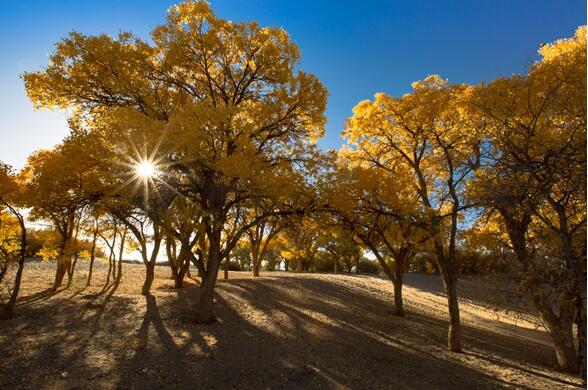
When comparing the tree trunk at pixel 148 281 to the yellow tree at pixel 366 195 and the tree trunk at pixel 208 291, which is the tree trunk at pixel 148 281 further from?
the yellow tree at pixel 366 195

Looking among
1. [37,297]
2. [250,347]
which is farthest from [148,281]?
[250,347]

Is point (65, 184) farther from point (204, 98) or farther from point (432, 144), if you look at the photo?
point (432, 144)

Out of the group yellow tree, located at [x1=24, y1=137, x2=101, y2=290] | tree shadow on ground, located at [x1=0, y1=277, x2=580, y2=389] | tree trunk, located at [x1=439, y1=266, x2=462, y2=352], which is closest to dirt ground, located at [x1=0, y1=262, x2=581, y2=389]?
tree shadow on ground, located at [x1=0, y1=277, x2=580, y2=389]

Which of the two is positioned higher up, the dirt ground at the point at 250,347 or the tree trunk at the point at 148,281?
the tree trunk at the point at 148,281

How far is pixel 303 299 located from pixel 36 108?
12926 millimetres

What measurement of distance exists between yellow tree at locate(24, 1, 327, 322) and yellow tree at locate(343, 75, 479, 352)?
6.73ft

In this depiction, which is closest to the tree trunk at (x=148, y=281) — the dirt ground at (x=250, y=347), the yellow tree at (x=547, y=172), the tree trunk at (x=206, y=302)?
the dirt ground at (x=250, y=347)

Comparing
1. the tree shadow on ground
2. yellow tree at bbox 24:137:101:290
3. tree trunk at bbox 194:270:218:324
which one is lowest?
the tree shadow on ground

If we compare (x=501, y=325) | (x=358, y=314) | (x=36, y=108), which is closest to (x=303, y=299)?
(x=358, y=314)

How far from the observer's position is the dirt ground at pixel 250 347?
25.2ft

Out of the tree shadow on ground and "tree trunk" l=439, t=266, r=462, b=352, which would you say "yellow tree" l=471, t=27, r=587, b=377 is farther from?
the tree shadow on ground

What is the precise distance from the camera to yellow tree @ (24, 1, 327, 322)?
9.47 metres

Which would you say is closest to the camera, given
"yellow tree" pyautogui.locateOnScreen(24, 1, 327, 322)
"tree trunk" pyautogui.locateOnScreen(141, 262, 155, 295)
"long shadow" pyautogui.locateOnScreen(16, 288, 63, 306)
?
"yellow tree" pyautogui.locateOnScreen(24, 1, 327, 322)

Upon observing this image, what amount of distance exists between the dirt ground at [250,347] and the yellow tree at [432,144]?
158cm
